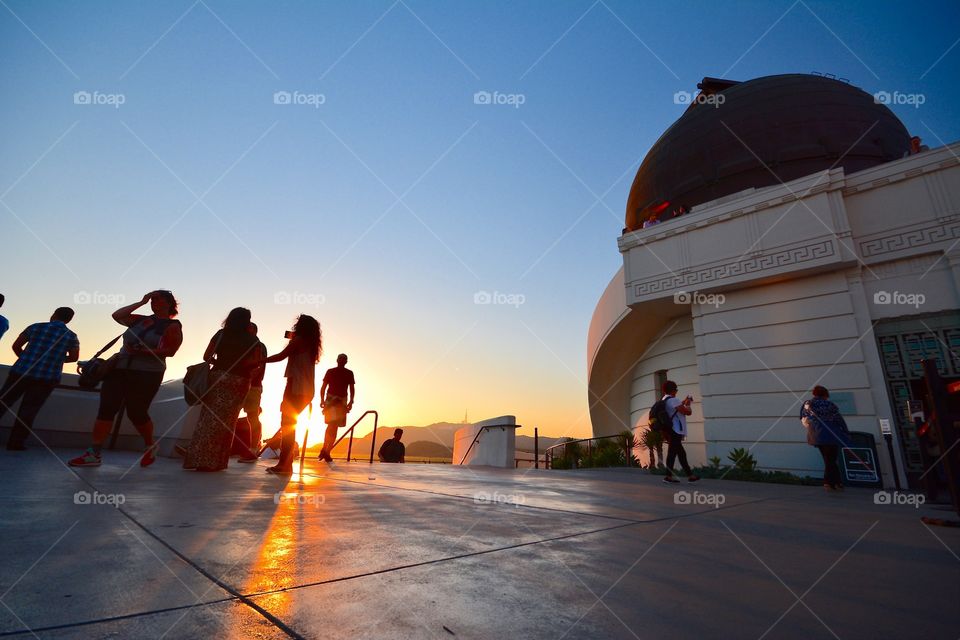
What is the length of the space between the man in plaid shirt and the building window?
16225mm

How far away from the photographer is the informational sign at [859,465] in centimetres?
875

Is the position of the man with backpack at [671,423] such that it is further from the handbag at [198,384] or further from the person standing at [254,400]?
the handbag at [198,384]

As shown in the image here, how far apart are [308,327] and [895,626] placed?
537 centimetres

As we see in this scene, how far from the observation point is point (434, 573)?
4.98 ft

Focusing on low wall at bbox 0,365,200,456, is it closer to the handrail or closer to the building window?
the handrail

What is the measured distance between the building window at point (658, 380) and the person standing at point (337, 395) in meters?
12.2

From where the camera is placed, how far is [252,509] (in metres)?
2.61

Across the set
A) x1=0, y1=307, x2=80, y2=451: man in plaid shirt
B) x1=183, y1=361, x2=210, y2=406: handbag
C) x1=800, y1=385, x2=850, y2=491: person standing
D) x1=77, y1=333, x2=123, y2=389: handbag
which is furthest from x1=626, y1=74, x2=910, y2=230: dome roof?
x1=0, y1=307, x2=80, y2=451: man in plaid shirt

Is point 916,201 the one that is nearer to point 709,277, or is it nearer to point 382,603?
point 709,277

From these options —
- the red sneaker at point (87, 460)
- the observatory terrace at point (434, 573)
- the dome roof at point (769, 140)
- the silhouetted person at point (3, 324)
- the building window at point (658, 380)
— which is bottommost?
the observatory terrace at point (434, 573)

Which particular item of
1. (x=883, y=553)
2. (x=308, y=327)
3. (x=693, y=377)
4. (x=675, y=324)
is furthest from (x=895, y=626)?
(x=675, y=324)

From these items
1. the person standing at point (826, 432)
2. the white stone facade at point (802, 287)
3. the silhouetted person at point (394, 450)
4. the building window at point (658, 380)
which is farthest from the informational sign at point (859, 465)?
the silhouetted person at point (394, 450)

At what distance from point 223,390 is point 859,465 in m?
11.8

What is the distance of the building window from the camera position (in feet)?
52.7
